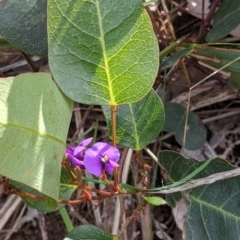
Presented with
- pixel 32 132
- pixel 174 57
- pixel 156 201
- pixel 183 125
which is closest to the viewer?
pixel 32 132

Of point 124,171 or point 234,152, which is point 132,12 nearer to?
point 124,171

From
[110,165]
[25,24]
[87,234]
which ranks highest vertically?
[25,24]

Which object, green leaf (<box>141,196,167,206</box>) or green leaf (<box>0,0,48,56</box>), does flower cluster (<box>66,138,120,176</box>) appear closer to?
green leaf (<box>141,196,167,206</box>)

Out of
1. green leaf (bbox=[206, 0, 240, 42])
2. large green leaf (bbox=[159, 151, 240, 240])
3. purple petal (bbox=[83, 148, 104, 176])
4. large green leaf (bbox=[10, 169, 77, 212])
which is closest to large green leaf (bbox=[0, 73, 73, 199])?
purple petal (bbox=[83, 148, 104, 176])

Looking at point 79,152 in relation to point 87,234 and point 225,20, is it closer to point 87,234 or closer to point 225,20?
point 87,234

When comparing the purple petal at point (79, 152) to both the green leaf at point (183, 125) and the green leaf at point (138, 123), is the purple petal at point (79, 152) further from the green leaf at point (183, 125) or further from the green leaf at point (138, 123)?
the green leaf at point (183, 125)

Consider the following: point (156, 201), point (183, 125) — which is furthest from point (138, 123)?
point (183, 125)
